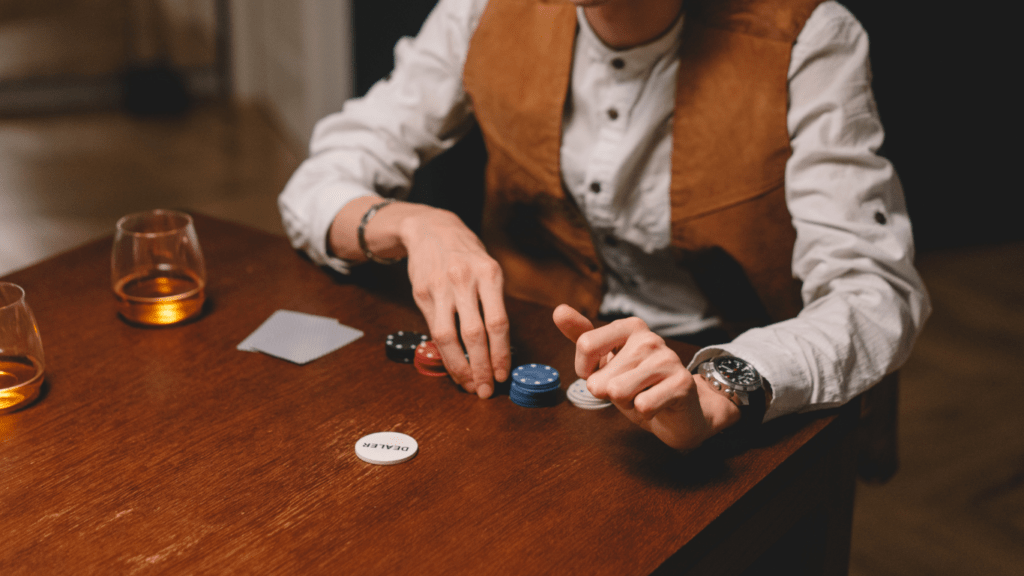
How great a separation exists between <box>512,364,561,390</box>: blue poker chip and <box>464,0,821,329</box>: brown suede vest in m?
0.49

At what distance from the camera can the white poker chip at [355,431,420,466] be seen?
2.67ft

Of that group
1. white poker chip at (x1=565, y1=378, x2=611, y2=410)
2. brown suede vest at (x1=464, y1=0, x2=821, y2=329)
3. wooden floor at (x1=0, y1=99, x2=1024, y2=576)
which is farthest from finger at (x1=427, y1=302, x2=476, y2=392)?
wooden floor at (x1=0, y1=99, x2=1024, y2=576)

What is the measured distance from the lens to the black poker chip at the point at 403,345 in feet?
3.29

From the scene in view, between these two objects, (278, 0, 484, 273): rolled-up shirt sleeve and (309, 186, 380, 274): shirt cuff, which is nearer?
(309, 186, 380, 274): shirt cuff

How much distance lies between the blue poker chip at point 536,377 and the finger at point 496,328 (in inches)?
0.6

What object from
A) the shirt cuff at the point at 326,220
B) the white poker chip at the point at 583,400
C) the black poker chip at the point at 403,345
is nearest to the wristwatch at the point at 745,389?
the white poker chip at the point at 583,400

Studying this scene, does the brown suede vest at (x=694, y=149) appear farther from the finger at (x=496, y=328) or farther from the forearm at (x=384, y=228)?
the finger at (x=496, y=328)

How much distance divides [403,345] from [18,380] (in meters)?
0.39

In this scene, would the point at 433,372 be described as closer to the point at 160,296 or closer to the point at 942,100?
the point at 160,296

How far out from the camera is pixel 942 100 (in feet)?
10.7

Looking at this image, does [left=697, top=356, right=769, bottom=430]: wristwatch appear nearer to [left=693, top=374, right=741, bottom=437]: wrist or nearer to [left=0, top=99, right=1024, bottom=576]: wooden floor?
[left=693, top=374, right=741, bottom=437]: wrist

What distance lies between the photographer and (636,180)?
1.41 meters

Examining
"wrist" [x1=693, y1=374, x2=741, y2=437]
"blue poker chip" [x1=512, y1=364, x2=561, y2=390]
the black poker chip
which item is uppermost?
"wrist" [x1=693, y1=374, x2=741, y2=437]

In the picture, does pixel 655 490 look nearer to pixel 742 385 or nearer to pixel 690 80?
pixel 742 385
